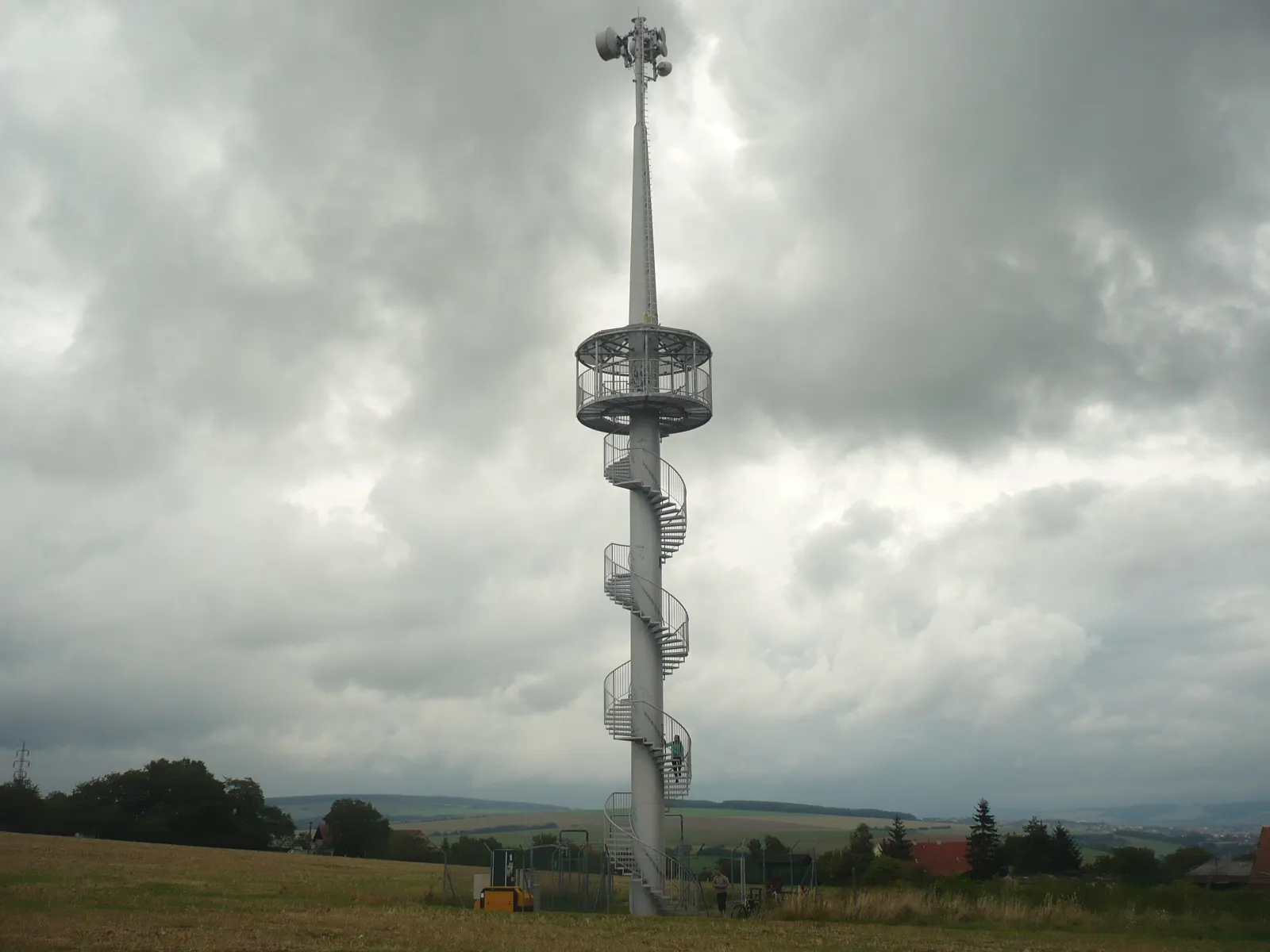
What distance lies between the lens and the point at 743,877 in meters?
30.9

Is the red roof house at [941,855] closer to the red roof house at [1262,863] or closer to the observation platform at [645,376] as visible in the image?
the red roof house at [1262,863]

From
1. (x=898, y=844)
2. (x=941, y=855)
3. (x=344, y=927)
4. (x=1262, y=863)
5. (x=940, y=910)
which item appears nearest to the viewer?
(x=344, y=927)

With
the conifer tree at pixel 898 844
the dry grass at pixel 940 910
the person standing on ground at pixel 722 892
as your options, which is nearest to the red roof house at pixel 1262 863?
the conifer tree at pixel 898 844

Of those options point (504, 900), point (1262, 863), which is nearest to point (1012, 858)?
point (1262, 863)

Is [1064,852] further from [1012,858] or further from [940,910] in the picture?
[940,910]

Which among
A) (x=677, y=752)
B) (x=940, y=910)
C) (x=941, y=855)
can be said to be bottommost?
(x=941, y=855)

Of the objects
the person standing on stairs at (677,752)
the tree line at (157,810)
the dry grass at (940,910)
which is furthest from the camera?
the tree line at (157,810)

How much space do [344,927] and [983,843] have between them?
6429cm

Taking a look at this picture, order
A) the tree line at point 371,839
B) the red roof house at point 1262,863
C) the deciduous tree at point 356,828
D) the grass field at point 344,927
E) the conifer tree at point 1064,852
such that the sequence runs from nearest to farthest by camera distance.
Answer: the grass field at point 344,927, the red roof house at point 1262,863, the conifer tree at point 1064,852, the tree line at point 371,839, the deciduous tree at point 356,828

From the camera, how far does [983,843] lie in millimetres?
75688

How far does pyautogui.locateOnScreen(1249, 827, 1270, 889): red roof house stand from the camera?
186 feet

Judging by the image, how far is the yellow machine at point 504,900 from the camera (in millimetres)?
28781

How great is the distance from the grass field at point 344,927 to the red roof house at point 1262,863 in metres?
39.8

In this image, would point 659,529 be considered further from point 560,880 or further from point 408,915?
point 408,915
